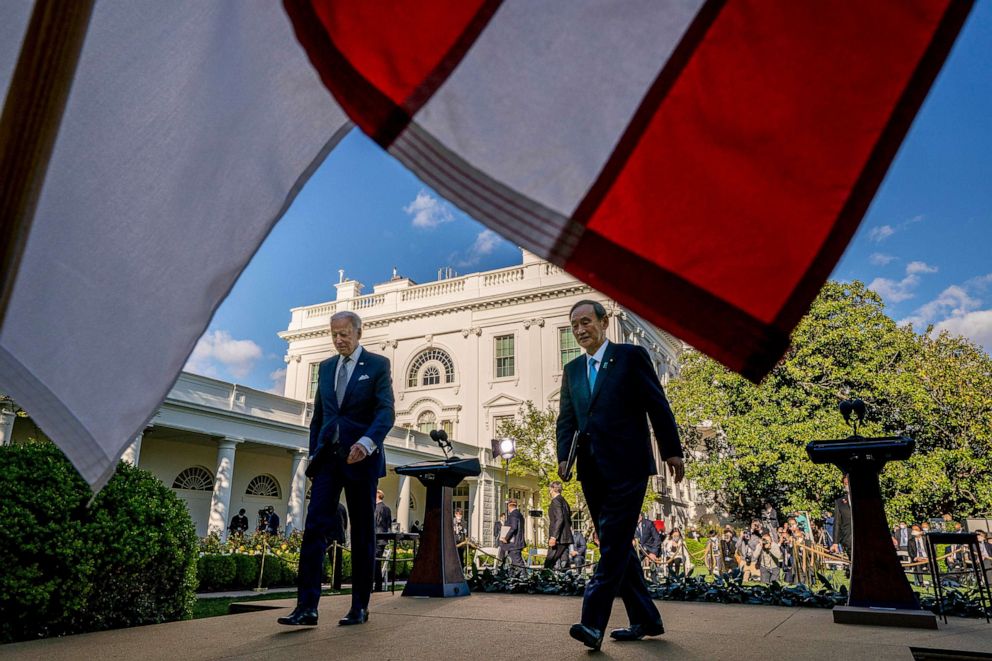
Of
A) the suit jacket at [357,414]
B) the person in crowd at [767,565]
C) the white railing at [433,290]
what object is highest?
the white railing at [433,290]

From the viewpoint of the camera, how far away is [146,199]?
926 mm

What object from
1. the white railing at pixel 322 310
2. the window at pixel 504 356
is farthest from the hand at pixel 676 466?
the white railing at pixel 322 310

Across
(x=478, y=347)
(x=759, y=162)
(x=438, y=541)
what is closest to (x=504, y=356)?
(x=478, y=347)

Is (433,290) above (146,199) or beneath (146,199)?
above

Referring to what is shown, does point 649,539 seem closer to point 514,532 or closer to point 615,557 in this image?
point 514,532

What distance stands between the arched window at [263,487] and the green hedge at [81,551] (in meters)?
20.2

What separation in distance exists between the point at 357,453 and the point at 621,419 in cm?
158

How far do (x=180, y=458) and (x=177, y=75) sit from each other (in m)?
22.8

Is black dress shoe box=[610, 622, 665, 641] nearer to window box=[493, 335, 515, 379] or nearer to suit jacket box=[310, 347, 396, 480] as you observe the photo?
suit jacket box=[310, 347, 396, 480]

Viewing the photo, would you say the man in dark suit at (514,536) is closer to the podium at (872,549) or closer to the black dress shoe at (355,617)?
the podium at (872,549)

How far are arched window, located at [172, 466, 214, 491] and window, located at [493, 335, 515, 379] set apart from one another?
15.4m

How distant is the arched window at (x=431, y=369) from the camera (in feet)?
113

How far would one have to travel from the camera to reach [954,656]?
3107mm

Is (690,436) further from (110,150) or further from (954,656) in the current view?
(110,150)
